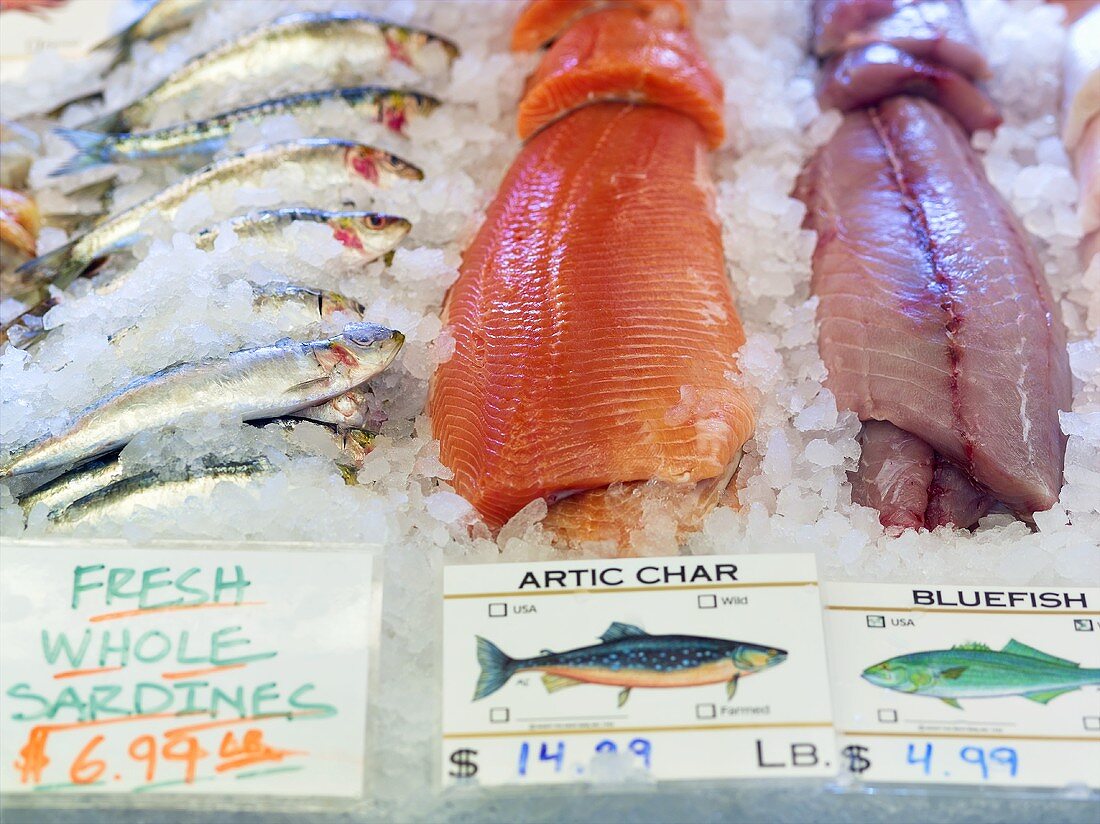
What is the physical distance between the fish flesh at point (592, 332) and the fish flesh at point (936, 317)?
0.85 feet

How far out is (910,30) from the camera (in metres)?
2.47

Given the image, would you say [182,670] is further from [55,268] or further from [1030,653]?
[1030,653]

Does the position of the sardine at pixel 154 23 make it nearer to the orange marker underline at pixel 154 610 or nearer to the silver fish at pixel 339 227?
the silver fish at pixel 339 227

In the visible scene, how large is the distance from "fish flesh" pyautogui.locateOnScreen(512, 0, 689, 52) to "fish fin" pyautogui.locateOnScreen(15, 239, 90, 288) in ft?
4.25

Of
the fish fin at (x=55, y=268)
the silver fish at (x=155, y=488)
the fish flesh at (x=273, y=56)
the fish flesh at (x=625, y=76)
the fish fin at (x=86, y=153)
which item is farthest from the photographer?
the fish flesh at (x=273, y=56)

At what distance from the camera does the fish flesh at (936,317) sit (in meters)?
1.71

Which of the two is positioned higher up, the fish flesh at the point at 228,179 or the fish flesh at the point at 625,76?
the fish flesh at the point at 625,76

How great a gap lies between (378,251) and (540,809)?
1.20 meters

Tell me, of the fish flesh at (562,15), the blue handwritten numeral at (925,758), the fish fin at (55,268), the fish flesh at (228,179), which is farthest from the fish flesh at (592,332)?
the fish fin at (55,268)

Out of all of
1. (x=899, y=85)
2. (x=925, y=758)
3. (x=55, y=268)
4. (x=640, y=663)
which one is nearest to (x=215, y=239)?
(x=55, y=268)

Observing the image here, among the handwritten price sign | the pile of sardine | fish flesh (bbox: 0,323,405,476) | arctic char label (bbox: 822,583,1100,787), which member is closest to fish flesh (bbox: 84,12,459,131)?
the pile of sardine

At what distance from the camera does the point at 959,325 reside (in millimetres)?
1819

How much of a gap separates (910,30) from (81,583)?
2383mm

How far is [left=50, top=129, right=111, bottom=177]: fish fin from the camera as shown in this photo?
2.35 meters
